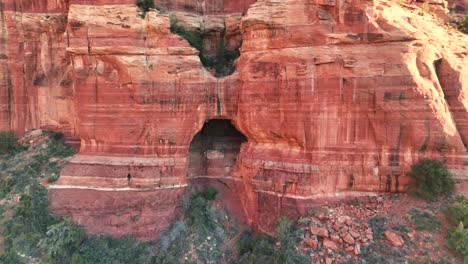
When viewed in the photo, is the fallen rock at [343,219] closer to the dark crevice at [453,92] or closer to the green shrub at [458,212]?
the green shrub at [458,212]

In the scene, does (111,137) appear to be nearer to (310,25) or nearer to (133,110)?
(133,110)

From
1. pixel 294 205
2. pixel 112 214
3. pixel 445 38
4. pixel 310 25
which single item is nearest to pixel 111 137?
pixel 112 214

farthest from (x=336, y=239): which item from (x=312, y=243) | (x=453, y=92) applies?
(x=453, y=92)

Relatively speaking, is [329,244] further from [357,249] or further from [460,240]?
[460,240]

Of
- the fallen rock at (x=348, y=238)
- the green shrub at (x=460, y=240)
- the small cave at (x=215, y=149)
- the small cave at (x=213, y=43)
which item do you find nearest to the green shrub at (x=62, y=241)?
the small cave at (x=215, y=149)

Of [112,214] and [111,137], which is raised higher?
[111,137]

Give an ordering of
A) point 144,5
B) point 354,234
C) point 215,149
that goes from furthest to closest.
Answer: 1. point 215,149
2. point 144,5
3. point 354,234
